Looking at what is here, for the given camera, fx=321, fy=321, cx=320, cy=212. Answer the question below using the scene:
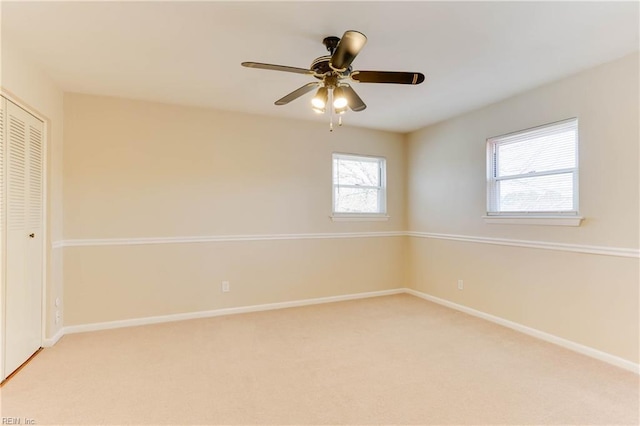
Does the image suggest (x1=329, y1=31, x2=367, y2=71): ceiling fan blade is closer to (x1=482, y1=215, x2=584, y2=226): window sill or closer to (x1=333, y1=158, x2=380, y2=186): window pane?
(x1=482, y1=215, x2=584, y2=226): window sill

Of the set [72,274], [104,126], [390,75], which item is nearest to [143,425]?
[72,274]

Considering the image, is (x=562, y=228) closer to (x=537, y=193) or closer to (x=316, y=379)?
(x=537, y=193)

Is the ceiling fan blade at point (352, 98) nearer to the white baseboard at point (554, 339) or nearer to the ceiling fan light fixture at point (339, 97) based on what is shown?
the ceiling fan light fixture at point (339, 97)

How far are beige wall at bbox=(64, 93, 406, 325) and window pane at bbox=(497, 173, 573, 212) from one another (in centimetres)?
176

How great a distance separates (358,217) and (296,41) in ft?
8.90

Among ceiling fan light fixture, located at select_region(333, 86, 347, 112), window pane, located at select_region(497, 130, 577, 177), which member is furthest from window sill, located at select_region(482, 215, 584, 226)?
ceiling fan light fixture, located at select_region(333, 86, 347, 112)

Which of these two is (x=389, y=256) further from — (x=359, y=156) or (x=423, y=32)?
(x=423, y=32)

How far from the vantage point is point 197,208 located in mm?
3686

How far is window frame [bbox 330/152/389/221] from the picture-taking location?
440cm

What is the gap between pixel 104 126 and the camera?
3316mm

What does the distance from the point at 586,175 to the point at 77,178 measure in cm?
473

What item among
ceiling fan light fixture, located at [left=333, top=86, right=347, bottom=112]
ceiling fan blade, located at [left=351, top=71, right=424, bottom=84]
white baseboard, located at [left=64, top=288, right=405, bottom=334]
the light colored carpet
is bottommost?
the light colored carpet

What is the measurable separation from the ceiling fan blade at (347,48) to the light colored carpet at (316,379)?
205cm

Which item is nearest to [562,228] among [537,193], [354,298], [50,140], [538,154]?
[537,193]
